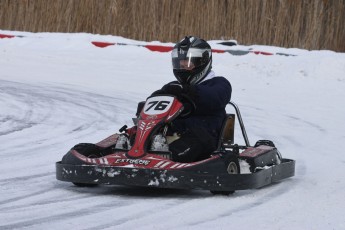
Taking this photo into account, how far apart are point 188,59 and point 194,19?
1186cm

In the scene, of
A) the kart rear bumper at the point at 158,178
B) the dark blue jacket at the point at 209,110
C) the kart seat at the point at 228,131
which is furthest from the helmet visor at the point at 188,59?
the kart rear bumper at the point at 158,178

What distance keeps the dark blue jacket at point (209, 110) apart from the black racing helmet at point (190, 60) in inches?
6.5

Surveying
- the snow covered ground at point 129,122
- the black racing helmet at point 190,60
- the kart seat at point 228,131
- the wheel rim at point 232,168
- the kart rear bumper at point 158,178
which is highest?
the black racing helmet at point 190,60

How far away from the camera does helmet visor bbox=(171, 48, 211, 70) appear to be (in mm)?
7371

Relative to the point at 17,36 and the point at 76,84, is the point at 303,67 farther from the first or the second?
the point at 17,36

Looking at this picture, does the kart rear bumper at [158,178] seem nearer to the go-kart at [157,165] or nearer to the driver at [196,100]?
the go-kart at [157,165]

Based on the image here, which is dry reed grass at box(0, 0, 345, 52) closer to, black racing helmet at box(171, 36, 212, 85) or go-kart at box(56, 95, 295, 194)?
black racing helmet at box(171, 36, 212, 85)

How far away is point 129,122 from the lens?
11.0 metres

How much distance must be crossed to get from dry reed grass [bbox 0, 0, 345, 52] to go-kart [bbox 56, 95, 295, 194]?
1119 cm

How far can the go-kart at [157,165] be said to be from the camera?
6352mm

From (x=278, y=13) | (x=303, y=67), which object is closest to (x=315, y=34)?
(x=278, y=13)

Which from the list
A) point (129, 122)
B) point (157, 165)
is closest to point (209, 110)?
point (157, 165)

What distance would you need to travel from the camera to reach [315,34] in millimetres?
18094

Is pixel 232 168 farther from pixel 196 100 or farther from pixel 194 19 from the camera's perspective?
pixel 194 19
